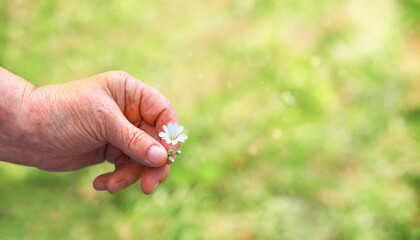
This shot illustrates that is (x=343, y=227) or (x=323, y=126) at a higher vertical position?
(x=323, y=126)

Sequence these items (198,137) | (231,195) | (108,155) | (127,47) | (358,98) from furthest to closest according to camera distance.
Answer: (127,47) → (358,98) → (198,137) → (231,195) → (108,155)

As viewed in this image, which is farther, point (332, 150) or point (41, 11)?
point (41, 11)

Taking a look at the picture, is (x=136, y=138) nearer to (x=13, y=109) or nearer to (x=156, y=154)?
(x=156, y=154)

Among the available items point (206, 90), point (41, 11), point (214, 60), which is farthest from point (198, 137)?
point (41, 11)

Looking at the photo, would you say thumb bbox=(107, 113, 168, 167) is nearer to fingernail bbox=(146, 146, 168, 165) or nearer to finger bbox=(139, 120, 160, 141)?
fingernail bbox=(146, 146, 168, 165)

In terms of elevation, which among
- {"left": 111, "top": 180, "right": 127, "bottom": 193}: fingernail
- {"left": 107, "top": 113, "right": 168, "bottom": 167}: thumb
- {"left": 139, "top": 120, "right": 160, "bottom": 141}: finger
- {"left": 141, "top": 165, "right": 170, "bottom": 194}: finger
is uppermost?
{"left": 139, "top": 120, "right": 160, "bottom": 141}: finger

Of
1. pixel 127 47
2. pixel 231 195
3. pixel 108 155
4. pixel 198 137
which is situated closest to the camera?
pixel 108 155

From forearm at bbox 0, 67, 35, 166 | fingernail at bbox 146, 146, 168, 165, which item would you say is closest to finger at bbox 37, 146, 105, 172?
forearm at bbox 0, 67, 35, 166

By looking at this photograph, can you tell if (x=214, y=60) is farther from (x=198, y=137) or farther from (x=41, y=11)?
(x=41, y=11)
